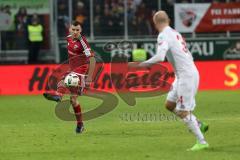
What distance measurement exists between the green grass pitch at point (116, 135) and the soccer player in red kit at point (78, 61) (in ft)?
1.72

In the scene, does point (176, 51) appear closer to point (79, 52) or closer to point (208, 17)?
point (79, 52)

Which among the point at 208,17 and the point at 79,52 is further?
the point at 208,17

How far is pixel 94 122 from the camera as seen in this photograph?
17203 mm

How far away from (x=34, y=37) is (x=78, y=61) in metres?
14.5

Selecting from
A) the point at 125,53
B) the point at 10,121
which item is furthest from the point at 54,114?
the point at 125,53

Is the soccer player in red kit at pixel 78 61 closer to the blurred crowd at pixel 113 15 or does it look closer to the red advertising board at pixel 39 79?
the red advertising board at pixel 39 79

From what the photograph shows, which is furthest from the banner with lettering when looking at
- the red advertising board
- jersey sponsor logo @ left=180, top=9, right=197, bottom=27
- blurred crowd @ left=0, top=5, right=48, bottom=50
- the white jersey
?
the white jersey

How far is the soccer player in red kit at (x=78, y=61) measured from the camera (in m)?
15.0

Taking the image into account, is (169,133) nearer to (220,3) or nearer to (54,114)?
(54,114)

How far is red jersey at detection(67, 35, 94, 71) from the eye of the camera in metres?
15.1

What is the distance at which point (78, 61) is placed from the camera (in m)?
15.2

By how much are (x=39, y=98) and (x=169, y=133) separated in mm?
9751

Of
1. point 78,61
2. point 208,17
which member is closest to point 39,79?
point 208,17

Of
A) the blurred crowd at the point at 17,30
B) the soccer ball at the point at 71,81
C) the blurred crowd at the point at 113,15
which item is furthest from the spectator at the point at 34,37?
the soccer ball at the point at 71,81
